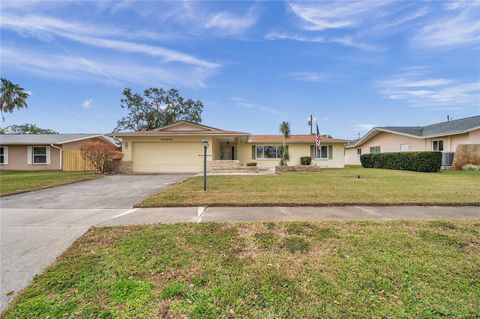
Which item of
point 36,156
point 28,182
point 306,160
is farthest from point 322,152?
point 36,156

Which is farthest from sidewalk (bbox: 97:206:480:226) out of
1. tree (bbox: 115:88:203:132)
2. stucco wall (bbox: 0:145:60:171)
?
tree (bbox: 115:88:203:132)

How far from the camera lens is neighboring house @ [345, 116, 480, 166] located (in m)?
16.3

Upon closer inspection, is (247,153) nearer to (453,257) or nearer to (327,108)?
(327,108)

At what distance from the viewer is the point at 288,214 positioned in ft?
15.9

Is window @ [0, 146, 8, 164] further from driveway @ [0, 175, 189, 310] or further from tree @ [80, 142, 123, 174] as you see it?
driveway @ [0, 175, 189, 310]

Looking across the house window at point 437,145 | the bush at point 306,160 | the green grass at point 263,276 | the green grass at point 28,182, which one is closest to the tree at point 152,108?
the bush at point 306,160

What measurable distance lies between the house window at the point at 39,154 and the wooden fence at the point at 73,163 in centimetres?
212

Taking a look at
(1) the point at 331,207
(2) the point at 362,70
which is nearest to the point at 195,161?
(1) the point at 331,207

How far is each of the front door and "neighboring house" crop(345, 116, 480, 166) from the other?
1601cm

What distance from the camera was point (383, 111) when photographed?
1070 inches

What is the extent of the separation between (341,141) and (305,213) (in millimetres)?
17860

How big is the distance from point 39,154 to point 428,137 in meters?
34.5

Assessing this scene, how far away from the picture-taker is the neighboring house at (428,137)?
16.3m

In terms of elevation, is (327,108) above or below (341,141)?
above
